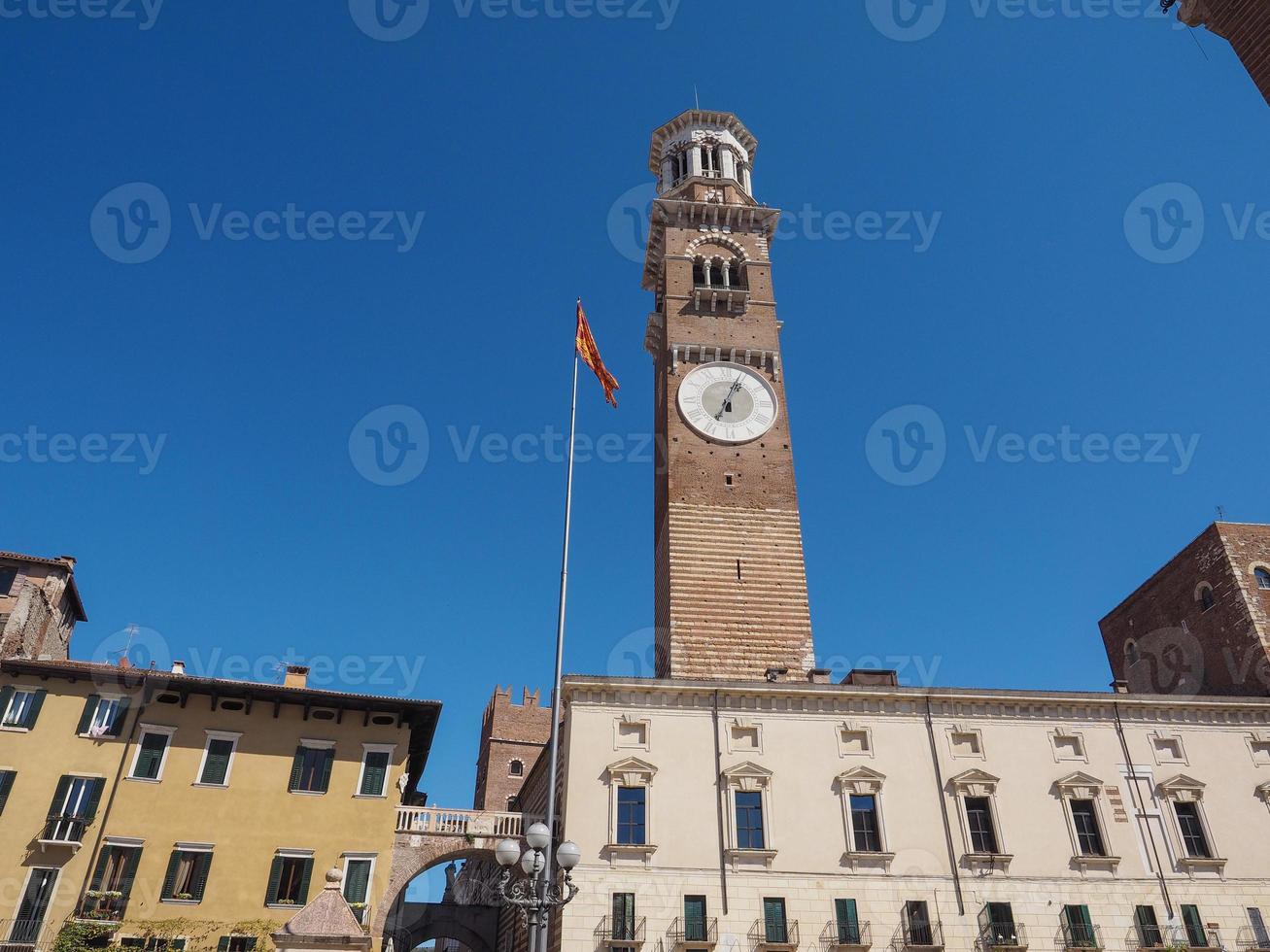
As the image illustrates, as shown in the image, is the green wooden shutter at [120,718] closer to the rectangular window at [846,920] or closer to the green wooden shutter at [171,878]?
the green wooden shutter at [171,878]

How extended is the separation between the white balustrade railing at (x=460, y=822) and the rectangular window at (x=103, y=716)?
8.93 m

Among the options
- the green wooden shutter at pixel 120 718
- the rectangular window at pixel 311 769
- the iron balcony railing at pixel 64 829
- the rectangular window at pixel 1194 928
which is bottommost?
the rectangular window at pixel 1194 928

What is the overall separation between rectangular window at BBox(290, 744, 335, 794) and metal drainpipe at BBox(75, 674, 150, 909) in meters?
4.82

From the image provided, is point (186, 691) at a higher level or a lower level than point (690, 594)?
lower

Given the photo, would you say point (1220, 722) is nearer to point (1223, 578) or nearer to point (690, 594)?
point (1223, 578)

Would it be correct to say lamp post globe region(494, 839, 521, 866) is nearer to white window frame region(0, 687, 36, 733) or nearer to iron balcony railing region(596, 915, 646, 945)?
iron balcony railing region(596, 915, 646, 945)

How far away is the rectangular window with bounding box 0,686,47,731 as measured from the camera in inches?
1088

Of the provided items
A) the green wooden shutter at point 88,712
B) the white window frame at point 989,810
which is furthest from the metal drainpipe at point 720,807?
the green wooden shutter at point 88,712

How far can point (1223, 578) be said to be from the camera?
119ft

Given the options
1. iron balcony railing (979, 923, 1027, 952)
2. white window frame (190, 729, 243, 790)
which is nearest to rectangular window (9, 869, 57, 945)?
white window frame (190, 729, 243, 790)

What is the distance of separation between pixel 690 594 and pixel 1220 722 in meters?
18.8

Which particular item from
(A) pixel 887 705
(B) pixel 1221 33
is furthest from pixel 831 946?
(B) pixel 1221 33

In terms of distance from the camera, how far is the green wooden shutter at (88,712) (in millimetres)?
27938

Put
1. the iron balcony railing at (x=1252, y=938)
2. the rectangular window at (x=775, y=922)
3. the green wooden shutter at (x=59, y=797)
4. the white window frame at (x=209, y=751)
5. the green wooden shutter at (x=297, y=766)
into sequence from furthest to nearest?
the green wooden shutter at (x=297, y=766) → the white window frame at (x=209, y=751) → the iron balcony railing at (x=1252, y=938) → the green wooden shutter at (x=59, y=797) → the rectangular window at (x=775, y=922)
